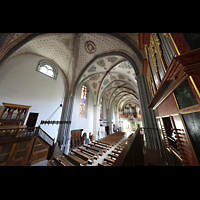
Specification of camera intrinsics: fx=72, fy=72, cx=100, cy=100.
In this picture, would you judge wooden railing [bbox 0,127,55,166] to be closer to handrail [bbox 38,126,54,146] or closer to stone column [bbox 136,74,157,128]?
handrail [bbox 38,126,54,146]

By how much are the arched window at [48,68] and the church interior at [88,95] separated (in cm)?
7

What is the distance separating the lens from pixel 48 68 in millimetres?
6855

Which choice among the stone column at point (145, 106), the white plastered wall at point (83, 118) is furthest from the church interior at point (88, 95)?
the white plastered wall at point (83, 118)

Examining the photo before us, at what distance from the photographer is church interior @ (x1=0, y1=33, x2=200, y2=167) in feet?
3.87

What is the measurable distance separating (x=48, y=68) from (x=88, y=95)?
5.20 m

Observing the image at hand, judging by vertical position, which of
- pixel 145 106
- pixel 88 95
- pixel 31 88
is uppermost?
pixel 88 95

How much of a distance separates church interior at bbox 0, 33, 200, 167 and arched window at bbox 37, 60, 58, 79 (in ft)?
0.25

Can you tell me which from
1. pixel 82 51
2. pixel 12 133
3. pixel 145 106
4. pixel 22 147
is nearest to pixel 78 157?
pixel 22 147

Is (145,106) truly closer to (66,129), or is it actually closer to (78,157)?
(78,157)

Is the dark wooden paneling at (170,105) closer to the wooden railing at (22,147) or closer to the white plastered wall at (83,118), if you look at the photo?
the wooden railing at (22,147)

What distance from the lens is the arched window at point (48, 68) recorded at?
6.39 m

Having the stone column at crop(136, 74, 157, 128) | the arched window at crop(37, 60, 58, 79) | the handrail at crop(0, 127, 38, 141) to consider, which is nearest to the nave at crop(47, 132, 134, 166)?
the handrail at crop(0, 127, 38, 141)

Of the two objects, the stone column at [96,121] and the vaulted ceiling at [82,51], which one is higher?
the vaulted ceiling at [82,51]
